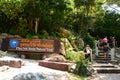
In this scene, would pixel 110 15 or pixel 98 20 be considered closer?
pixel 98 20

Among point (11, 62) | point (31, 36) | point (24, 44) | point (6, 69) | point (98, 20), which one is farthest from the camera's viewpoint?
point (98, 20)

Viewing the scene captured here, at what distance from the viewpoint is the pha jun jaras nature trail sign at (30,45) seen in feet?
67.5

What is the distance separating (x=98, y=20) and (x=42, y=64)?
61.2 ft

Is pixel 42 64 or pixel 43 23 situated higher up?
pixel 43 23

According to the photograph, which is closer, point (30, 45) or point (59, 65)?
point (59, 65)

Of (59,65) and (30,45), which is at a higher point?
(30,45)

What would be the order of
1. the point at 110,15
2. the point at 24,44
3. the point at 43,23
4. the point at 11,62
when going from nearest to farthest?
the point at 11,62 < the point at 24,44 < the point at 43,23 < the point at 110,15

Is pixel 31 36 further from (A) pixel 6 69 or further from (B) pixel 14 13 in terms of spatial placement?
(A) pixel 6 69

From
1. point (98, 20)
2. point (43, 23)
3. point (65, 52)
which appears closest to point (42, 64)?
point (65, 52)

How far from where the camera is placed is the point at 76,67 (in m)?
15.4

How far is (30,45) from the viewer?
20625mm

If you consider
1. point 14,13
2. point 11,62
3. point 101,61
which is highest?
point 14,13

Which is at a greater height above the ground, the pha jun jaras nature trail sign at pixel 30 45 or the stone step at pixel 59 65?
the pha jun jaras nature trail sign at pixel 30 45

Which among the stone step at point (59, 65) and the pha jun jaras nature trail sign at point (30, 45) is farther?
the pha jun jaras nature trail sign at point (30, 45)
